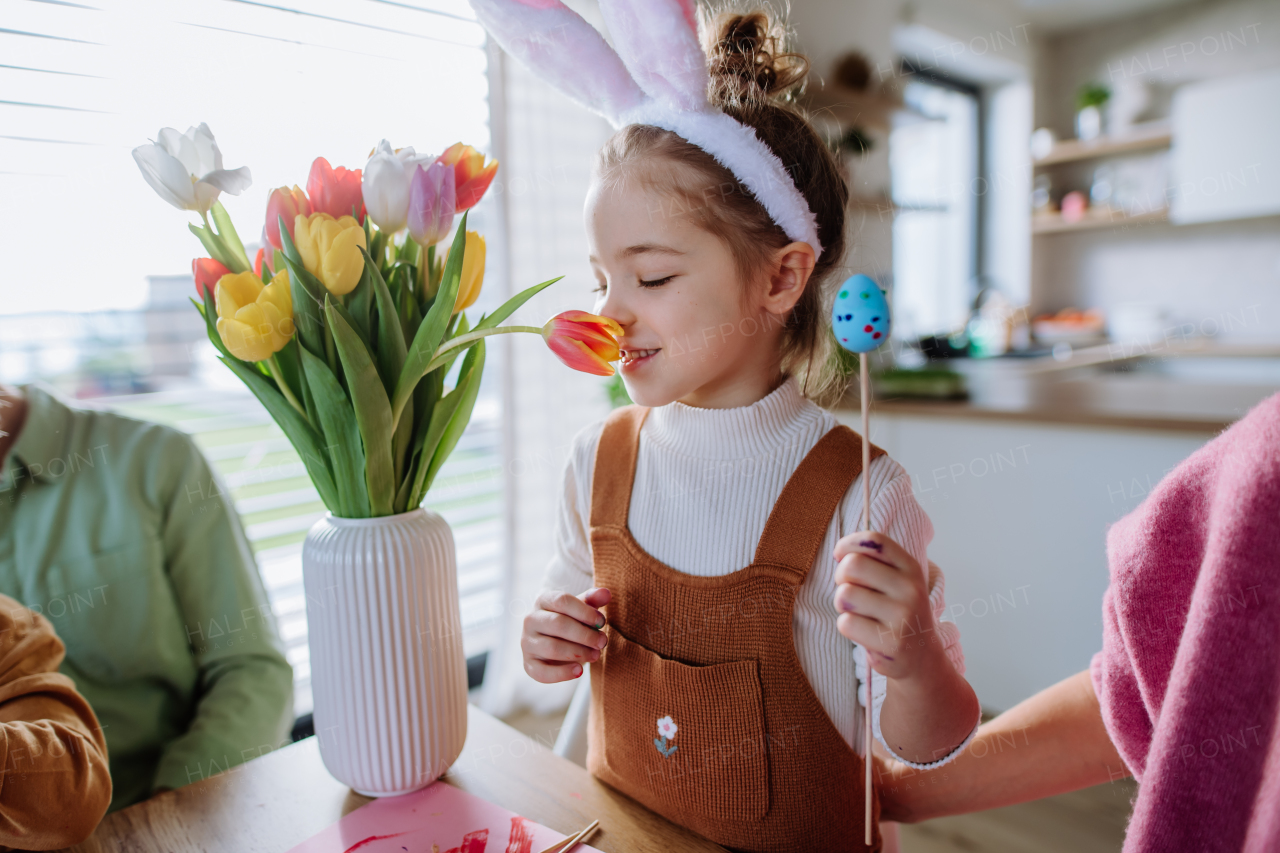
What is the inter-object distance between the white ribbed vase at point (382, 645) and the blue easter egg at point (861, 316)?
17.0 inches

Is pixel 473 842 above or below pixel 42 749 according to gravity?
below

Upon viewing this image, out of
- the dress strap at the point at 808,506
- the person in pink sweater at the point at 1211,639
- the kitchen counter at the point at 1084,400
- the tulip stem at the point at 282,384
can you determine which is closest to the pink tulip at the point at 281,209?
the tulip stem at the point at 282,384

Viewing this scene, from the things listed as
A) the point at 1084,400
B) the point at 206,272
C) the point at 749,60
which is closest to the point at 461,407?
the point at 206,272

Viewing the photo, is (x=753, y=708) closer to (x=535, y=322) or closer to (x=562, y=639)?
(x=562, y=639)

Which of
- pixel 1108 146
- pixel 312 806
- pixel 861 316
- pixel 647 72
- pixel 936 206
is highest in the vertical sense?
pixel 1108 146

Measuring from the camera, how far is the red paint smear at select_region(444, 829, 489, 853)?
70 centimetres

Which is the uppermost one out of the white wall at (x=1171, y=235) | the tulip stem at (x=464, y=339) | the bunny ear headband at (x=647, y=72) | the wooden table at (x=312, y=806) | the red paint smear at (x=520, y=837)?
the white wall at (x=1171, y=235)

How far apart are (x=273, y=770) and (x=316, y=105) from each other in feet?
4.86

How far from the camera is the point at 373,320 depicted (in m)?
0.74

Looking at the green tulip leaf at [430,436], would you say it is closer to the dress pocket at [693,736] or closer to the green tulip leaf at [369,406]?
the green tulip leaf at [369,406]

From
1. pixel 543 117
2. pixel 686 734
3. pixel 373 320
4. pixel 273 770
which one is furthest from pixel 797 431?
pixel 543 117

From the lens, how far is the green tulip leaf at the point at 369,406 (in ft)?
2.24

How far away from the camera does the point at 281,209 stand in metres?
0.70

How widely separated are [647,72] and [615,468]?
0.44 m
